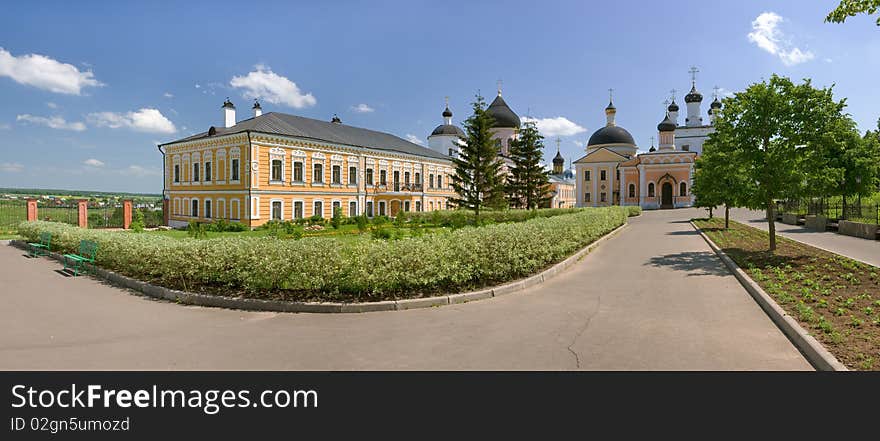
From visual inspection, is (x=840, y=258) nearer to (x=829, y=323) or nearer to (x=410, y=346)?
(x=829, y=323)

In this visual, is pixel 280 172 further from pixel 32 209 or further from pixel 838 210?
pixel 838 210

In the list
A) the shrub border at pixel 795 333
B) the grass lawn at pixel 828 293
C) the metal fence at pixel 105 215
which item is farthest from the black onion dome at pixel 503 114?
the shrub border at pixel 795 333

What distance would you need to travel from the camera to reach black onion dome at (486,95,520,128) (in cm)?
5447

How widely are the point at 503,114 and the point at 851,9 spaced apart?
4885cm

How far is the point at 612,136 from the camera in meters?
67.7

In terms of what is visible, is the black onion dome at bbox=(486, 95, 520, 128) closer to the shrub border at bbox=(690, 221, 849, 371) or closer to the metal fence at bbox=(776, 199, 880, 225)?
the metal fence at bbox=(776, 199, 880, 225)

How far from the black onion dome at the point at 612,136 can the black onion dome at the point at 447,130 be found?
74.4 ft

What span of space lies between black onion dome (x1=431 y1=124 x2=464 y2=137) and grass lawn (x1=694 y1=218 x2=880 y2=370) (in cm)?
4773

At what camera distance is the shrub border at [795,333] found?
15.7 ft

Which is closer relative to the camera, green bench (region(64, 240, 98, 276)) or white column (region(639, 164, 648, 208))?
green bench (region(64, 240, 98, 276))

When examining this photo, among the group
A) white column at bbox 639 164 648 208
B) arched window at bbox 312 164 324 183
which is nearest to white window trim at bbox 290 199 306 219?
arched window at bbox 312 164 324 183
